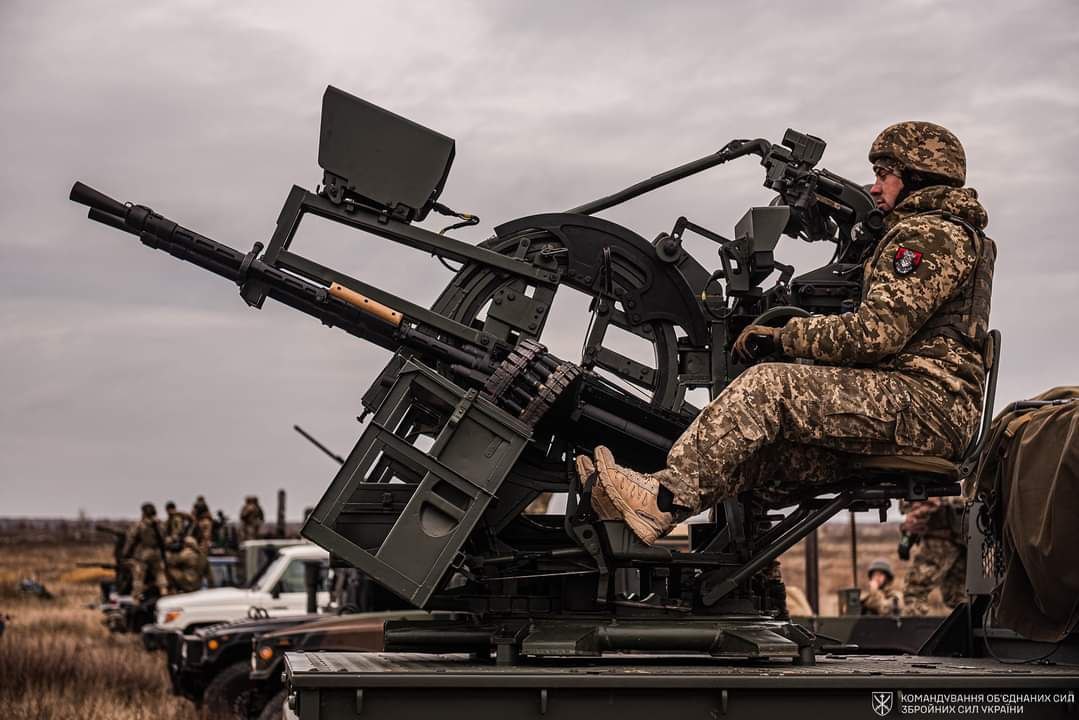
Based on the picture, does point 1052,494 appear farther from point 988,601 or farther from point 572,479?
point 572,479

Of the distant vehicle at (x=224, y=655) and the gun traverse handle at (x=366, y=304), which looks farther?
the distant vehicle at (x=224, y=655)

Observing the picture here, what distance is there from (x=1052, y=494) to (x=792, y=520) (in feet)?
3.09

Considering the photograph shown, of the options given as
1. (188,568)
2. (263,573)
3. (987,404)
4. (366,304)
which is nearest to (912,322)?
(987,404)

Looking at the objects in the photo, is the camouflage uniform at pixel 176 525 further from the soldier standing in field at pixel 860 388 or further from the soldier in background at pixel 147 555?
the soldier standing in field at pixel 860 388

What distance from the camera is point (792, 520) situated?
562 centimetres

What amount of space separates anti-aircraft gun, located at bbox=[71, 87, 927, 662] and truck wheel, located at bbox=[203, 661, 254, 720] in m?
6.47

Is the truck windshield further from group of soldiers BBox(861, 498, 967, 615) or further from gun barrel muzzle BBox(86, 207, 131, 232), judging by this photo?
gun barrel muzzle BBox(86, 207, 131, 232)

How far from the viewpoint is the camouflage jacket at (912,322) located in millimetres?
5266

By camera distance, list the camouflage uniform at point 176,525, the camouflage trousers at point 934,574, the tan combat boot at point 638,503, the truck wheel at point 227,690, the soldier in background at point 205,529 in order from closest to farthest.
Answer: the tan combat boot at point 638,503 < the truck wheel at point 227,690 < the camouflage trousers at point 934,574 < the camouflage uniform at point 176,525 < the soldier in background at point 205,529

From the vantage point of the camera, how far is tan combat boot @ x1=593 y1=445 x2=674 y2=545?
5102mm

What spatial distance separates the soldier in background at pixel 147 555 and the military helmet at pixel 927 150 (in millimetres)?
20318

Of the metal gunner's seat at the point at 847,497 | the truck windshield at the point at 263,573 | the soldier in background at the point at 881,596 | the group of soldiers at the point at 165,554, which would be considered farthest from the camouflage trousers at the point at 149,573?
the metal gunner's seat at the point at 847,497

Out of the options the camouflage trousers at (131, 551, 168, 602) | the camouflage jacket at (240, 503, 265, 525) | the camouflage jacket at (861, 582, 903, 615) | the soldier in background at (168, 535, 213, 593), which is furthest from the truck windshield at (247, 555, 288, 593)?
the camouflage jacket at (240, 503, 265, 525)

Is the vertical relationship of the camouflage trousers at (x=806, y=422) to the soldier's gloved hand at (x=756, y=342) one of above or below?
below
